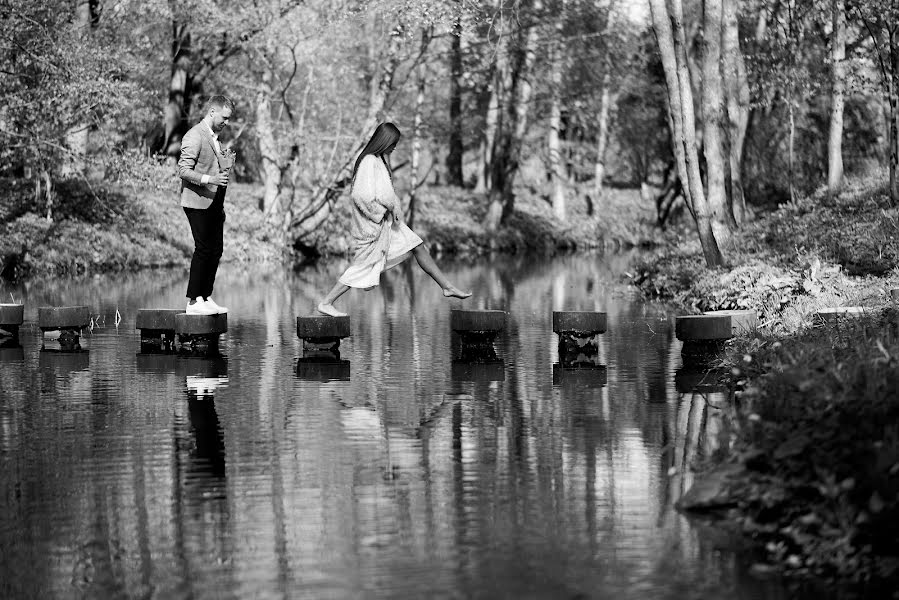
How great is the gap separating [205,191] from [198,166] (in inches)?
11.9

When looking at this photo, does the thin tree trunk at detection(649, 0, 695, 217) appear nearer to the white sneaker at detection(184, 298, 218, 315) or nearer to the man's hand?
the man's hand

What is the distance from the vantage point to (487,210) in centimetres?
5131

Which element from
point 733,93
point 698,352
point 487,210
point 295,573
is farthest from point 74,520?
point 487,210

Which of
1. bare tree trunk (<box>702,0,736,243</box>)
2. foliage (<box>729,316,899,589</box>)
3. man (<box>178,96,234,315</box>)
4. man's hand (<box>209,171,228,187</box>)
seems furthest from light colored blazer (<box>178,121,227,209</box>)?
bare tree trunk (<box>702,0,736,243</box>)

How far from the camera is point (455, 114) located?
5331cm

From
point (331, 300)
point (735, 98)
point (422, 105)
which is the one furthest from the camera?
point (422, 105)

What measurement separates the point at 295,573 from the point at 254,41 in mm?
29431

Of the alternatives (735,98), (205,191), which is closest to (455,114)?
(735,98)

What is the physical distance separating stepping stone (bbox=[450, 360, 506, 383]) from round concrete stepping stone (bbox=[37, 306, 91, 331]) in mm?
4386

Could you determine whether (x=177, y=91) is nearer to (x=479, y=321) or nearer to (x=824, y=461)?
(x=479, y=321)

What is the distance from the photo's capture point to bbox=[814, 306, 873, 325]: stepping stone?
12.4 metres

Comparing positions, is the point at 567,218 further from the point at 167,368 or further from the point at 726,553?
the point at 726,553

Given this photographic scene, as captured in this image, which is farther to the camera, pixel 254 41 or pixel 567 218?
pixel 567 218

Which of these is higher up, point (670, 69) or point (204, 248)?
point (670, 69)
